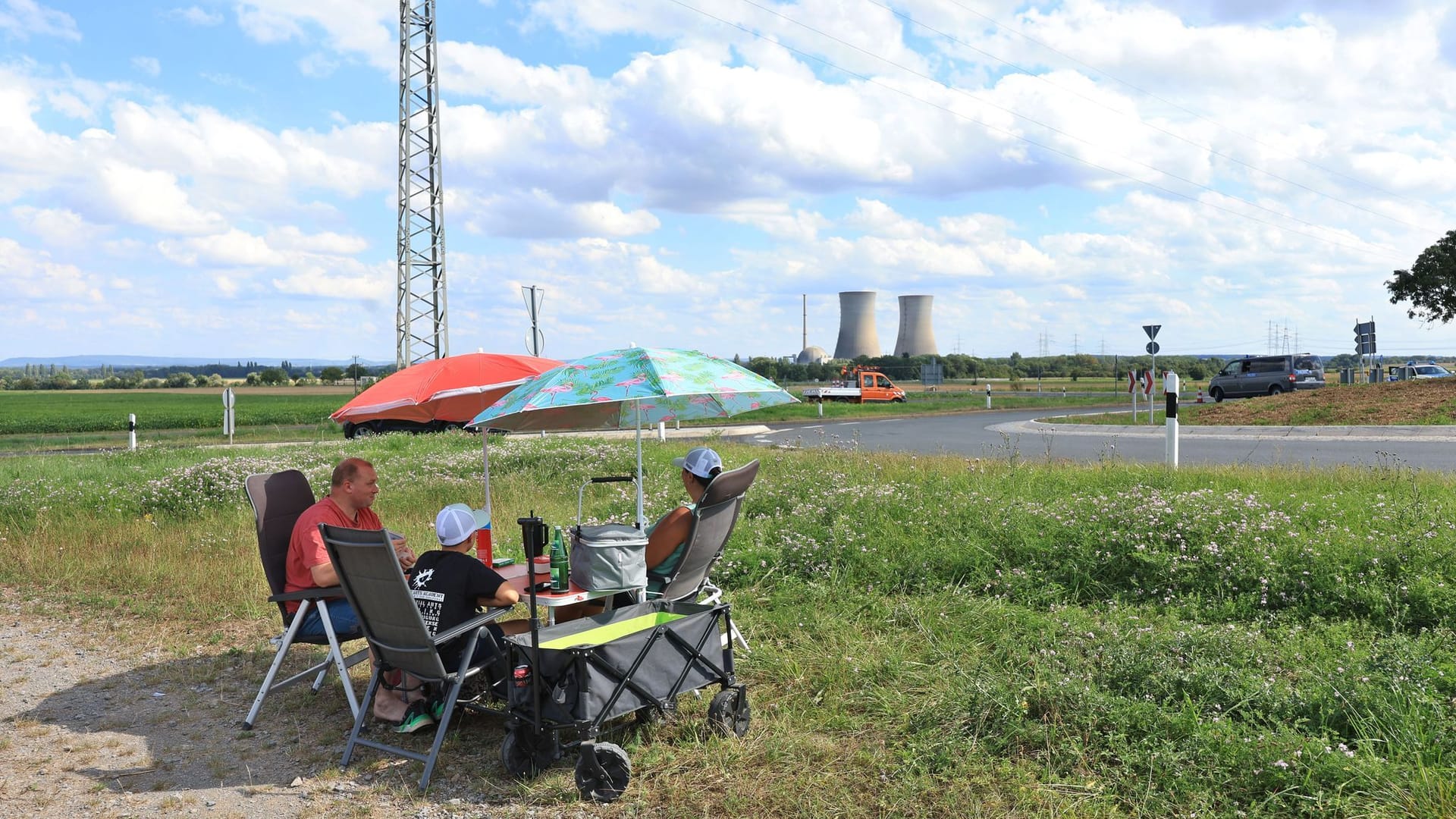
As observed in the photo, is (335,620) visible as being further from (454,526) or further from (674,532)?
(674,532)

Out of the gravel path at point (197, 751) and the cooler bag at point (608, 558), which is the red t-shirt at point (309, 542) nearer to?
the gravel path at point (197, 751)

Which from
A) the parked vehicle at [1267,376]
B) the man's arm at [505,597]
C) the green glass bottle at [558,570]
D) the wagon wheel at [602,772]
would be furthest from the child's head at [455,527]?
the parked vehicle at [1267,376]

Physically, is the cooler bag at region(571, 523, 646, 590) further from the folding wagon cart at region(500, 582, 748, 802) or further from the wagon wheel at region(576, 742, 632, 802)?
the wagon wheel at region(576, 742, 632, 802)

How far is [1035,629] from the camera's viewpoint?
5.52 metres

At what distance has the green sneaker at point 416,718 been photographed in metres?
4.89

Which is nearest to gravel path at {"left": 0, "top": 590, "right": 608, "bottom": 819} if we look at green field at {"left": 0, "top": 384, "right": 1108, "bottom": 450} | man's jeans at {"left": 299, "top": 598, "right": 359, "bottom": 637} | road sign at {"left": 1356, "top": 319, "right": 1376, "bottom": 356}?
man's jeans at {"left": 299, "top": 598, "right": 359, "bottom": 637}

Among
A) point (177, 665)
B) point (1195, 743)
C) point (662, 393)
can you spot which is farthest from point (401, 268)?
point (1195, 743)

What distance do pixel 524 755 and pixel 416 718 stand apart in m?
0.87

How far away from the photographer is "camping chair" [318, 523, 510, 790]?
4.28 metres

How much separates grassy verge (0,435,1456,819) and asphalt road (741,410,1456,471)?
10.6 ft

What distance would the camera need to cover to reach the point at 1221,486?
8391mm

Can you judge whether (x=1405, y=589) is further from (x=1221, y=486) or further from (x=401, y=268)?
(x=401, y=268)

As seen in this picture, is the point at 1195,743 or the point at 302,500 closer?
the point at 1195,743

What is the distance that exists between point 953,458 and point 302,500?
825 centimetres
